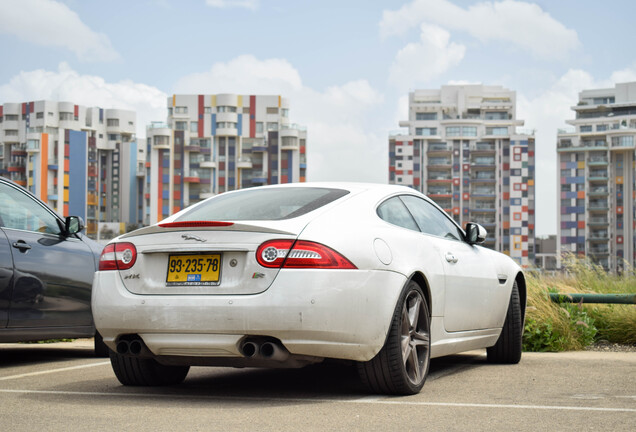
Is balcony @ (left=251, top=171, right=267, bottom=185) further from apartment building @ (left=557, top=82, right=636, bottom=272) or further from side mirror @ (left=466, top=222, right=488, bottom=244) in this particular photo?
side mirror @ (left=466, top=222, right=488, bottom=244)

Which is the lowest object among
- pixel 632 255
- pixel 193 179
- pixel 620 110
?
pixel 632 255

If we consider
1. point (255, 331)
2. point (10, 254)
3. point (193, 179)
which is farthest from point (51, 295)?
point (193, 179)

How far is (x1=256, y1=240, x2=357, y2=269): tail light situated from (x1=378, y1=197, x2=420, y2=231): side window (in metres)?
0.79

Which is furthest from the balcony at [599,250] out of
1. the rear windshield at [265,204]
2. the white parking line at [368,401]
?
the white parking line at [368,401]

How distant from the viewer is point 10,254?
7387mm

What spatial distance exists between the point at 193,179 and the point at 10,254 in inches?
5447

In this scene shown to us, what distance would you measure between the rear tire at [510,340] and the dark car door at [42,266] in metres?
3.48

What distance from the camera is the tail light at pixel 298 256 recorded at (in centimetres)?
519

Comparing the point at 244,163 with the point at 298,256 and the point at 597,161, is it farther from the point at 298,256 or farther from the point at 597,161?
the point at 298,256

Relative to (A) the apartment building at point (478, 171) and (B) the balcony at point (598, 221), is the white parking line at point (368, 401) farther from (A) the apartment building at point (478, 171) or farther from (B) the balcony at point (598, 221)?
(B) the balcony at point (598, 221)

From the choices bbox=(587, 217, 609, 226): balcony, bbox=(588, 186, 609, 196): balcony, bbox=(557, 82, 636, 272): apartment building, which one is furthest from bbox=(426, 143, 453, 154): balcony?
bbox=(587, 217, 609, 226): balcony

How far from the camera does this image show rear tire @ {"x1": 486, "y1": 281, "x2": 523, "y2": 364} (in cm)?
774

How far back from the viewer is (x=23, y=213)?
7.85 m

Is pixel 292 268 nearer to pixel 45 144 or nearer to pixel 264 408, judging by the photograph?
pixel 264 408
